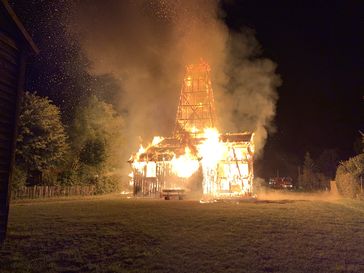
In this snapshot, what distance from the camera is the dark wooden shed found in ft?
31.6

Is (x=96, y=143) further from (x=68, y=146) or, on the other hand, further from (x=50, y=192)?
(x=50, y=192)

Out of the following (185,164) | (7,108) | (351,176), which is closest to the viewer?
(7,108)

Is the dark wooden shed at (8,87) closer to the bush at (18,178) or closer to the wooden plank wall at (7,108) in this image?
the wooden plank wall at (7,108)

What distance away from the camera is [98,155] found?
3747 cm

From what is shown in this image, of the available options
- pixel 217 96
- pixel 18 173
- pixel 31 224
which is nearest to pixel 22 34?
pixel 31 224

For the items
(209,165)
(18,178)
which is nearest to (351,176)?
(209,165)

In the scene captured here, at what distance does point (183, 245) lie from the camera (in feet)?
28.6

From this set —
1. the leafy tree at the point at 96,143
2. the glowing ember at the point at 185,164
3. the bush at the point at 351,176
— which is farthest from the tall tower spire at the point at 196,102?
the bush at the point at 351,176

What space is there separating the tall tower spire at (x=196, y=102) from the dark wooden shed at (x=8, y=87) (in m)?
22.7

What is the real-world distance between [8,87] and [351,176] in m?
25.9

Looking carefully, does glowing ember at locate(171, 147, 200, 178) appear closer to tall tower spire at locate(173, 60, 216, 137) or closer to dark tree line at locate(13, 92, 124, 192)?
tall tower spire at locate(173, 60, 216, 137)

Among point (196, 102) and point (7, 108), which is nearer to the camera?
point (7, 108)

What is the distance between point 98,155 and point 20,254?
30.0m

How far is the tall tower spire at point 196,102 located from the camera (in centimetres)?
3272
